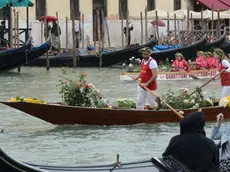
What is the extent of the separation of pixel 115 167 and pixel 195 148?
0.68m

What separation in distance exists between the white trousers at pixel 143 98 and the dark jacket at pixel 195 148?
4.56m

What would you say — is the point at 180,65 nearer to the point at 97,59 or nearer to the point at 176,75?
the point at 176,75

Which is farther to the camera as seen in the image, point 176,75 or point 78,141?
point 176,75

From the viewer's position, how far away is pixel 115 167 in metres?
5.25

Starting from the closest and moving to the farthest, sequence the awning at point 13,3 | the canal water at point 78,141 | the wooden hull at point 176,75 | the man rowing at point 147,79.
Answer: the canal water at point 78,141, the man rowing at point 147,79, the wooden hull at point 176,75, the awning at point 13,3

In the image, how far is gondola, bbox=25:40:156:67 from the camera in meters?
22.1

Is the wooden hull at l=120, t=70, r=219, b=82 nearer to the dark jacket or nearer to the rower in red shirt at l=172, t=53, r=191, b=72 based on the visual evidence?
the rower in red shirt at l=172, t=53, r=191, b=72

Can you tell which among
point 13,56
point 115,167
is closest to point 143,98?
point 115,167

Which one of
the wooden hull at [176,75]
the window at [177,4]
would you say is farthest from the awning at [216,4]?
the wooden hull at [176,75]

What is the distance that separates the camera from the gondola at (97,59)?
2208cm

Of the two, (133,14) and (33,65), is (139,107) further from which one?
(133,14)

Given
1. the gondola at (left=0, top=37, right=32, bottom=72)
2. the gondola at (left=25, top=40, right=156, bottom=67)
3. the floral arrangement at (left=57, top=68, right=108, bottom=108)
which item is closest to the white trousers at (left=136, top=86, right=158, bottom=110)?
the floral arrangement at (left=57, top=68, right=108, bottom=108)

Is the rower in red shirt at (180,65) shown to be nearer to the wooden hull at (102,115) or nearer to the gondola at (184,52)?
the gondola at (184,52)

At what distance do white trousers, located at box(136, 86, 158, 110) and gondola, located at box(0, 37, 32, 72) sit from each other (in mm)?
9870
